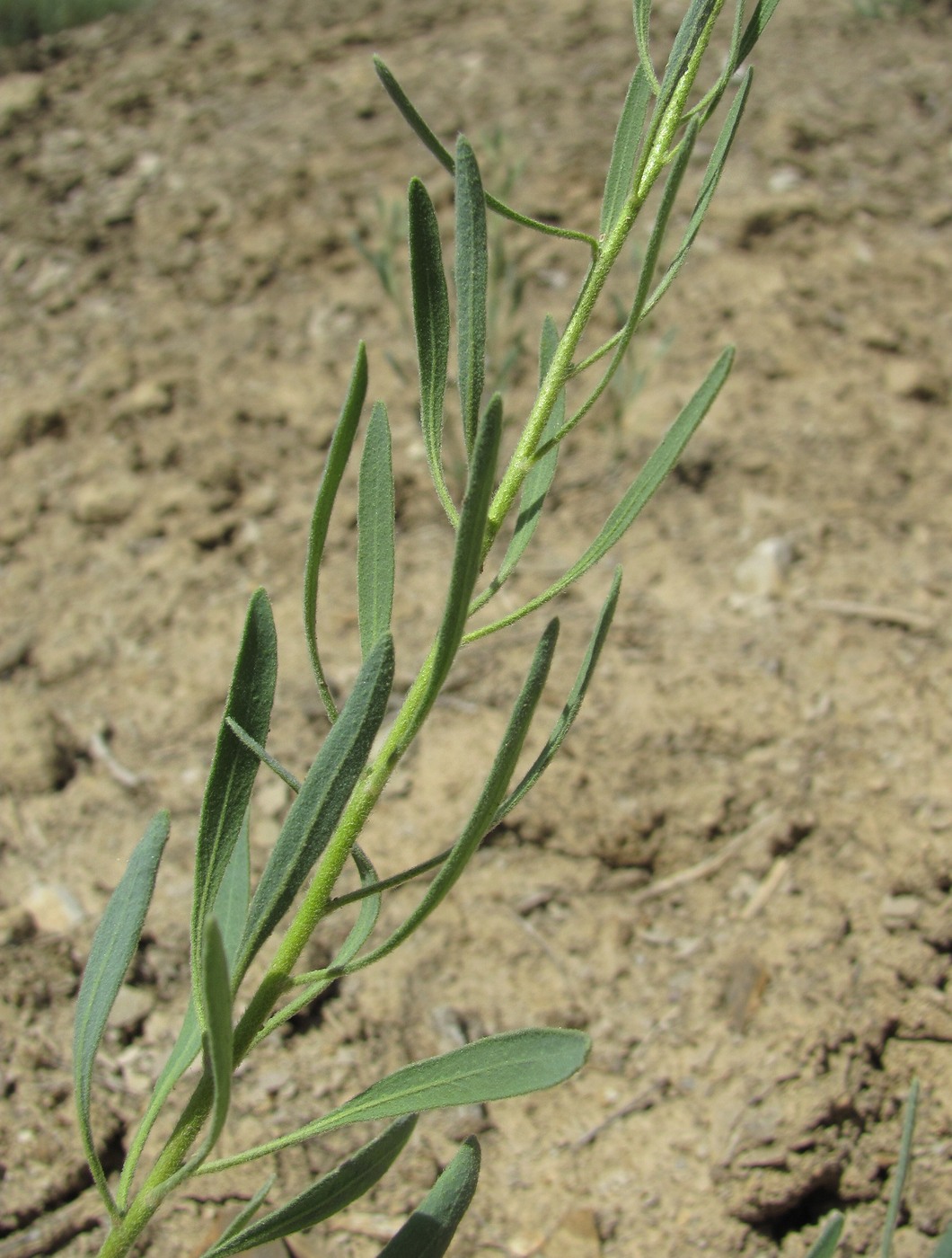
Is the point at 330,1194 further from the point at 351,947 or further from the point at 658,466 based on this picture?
the point at 658,466

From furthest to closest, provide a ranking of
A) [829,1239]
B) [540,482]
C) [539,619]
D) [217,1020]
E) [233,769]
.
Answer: [539,619] → [540,482] → [233,769] → [829,1239] → [217,1020]

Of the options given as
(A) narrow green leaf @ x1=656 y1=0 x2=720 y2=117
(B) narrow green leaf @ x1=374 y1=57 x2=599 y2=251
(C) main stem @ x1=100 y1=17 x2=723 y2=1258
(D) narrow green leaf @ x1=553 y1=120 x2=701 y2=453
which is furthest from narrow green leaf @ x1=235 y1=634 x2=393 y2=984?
(A) narrow green leaf @ x1=656 y1=0 x2=720 y2=117

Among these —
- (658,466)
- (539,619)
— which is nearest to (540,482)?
(658,466)

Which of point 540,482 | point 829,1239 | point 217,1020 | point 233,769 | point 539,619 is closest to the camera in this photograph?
point 217,1020

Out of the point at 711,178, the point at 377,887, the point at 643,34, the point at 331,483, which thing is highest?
the point at 643,34

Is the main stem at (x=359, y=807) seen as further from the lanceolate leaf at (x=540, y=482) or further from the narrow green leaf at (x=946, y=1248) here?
the narrow green leaf at (x=946, y=1248)

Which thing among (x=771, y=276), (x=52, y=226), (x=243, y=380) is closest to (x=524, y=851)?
(x=243, y=380)

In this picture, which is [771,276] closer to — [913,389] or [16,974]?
[913,389]
